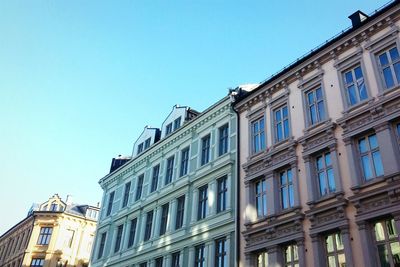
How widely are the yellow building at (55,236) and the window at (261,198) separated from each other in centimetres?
3778

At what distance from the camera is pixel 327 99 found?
17922 millimetres

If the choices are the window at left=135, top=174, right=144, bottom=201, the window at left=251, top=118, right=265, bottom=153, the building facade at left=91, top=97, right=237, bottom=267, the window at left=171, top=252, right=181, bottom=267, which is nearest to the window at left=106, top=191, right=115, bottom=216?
the building facade at left=91, top=97, right=237, bottom=267

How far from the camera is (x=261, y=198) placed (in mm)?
19344

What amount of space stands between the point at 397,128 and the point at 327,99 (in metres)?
3.63

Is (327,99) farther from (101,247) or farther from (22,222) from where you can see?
(22,222)

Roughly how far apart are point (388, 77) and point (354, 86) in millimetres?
1453

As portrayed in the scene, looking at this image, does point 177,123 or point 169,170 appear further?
point 177,123

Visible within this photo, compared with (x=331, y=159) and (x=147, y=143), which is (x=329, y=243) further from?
(x=147, y=143)

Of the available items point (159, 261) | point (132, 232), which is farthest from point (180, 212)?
point (132, 232)

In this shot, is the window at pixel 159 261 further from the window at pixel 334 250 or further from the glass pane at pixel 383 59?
the glass pane at pixel 383 59

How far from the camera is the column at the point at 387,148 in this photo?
1418 centimetres

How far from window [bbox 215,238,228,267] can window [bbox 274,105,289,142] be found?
5.91 m

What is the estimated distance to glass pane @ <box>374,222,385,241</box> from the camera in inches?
541

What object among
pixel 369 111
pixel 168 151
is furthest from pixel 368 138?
pixel 168 151
